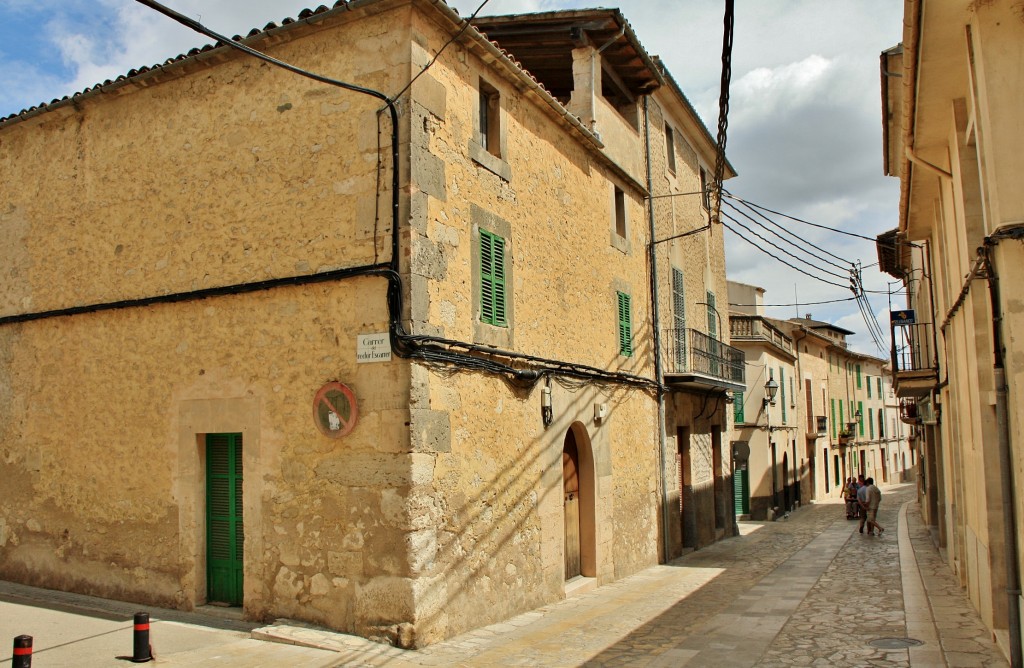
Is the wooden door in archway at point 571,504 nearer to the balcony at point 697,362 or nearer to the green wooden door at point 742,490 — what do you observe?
the balcony at point 697,362

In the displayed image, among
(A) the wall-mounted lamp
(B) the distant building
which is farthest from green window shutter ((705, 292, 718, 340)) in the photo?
(A) the wall-mounted lamp

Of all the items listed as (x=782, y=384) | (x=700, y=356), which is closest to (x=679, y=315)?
(x=700, y=356)

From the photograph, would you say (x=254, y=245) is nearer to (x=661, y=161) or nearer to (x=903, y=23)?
(x=903, y=23)

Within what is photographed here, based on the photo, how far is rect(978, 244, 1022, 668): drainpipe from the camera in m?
6.64

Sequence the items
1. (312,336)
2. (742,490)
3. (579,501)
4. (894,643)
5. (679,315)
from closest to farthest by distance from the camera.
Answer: (894,643)
(312,336)
(579,501)
(679,315)
(742,490)

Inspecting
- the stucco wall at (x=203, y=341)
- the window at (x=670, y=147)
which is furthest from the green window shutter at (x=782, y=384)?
the stucco wall at (x=203, y=341)

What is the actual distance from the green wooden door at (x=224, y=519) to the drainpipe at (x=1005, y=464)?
7.58 meters

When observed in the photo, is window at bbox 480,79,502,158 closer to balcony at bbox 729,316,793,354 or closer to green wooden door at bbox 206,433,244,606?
green wooden door at bbox 206,433,244,606

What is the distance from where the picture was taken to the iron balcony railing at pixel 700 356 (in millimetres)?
16250

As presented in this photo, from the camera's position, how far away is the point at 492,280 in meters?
9.71

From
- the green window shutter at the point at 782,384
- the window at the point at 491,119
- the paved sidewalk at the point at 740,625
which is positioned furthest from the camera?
the green window shutter at the point at 782,384

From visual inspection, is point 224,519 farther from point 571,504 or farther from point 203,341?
point 571,504

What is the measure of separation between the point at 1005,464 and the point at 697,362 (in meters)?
10.7

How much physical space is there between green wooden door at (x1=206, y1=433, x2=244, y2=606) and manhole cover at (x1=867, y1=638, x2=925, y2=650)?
6.90 meters
